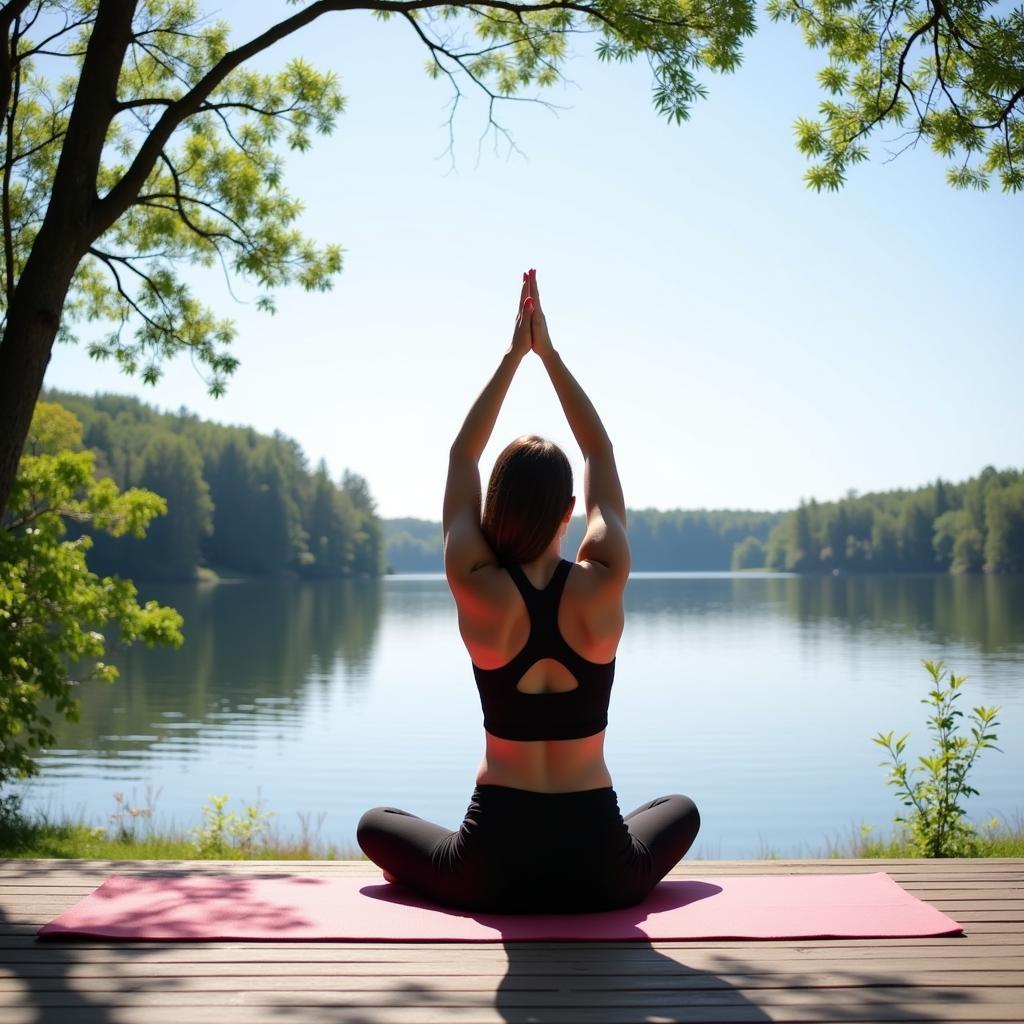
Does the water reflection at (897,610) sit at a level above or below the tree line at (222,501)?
below

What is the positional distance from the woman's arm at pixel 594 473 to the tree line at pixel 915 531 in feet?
281

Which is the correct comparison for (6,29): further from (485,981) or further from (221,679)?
(221,679)

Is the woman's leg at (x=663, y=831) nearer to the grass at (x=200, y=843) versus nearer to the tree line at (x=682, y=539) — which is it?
the grass at (x=200, y=843)

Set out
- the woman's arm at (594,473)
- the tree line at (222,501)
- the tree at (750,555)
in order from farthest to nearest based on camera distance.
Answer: the tree at (750,555)
the tree line at (222,501)
the woman's arm at (594,473)

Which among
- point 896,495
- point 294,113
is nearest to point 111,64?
point 294,113

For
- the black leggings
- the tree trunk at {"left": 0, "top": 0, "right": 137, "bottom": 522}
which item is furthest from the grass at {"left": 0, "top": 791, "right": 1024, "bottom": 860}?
the black leggings

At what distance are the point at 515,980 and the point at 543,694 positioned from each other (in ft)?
2.47

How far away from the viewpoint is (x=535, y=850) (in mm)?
3219

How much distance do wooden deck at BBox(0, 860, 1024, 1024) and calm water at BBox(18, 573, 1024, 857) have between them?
5.96 meters

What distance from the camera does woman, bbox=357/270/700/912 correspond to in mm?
3117

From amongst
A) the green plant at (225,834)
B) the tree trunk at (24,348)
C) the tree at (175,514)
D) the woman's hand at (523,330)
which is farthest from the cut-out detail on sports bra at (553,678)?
the tree at (175,514)

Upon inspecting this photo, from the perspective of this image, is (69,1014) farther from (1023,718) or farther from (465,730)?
(1023,718)

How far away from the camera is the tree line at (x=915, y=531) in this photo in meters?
82.6

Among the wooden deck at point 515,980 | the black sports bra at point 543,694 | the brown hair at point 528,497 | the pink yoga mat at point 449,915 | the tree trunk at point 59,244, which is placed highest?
the tree trunk at point 59,244
